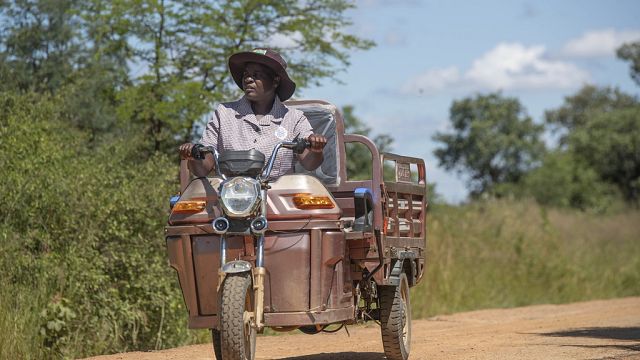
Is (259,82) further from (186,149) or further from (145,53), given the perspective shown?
(145,53)

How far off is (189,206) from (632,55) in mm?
53711

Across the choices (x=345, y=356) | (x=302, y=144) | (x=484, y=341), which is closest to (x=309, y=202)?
(x=302, y=144)

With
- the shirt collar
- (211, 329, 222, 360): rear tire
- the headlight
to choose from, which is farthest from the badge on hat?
(211, 329, 222, 360): rear tire

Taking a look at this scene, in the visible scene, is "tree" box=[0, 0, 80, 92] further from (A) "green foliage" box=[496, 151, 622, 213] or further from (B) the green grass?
(A) "green foliage" box=[496, 151, 622, 213]

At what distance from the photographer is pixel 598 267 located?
2412 cm

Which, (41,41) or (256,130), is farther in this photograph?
(41,41)

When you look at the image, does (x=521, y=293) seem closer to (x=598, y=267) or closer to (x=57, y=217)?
(x=598, y=267)

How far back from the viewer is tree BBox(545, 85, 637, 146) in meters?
74.5

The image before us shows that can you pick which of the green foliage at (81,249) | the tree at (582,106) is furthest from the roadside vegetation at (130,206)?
the tree at (582,106)

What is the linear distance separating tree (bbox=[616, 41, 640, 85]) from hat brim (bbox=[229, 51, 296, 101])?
5205 cm

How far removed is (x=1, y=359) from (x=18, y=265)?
1728mm

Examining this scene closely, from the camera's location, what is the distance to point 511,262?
21766 mm

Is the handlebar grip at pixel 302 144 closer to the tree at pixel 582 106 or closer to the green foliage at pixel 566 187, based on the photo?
the green foliage at pixel 566 187

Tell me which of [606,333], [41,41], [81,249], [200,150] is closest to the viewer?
[200,150]
